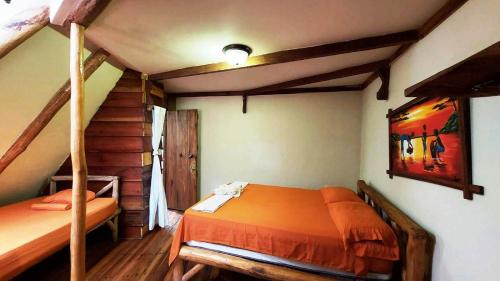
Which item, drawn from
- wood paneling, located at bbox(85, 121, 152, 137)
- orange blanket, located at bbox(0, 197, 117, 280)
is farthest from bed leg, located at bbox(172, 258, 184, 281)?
wood paneling, located at bbox(85, 121, 152, 137)

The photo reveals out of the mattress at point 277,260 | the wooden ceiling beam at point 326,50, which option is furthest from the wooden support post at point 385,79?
the mattress at point 277,260

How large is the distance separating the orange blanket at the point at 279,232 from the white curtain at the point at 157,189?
1.17 metres

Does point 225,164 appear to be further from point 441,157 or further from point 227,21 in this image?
point 441,157

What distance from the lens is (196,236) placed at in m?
1.90

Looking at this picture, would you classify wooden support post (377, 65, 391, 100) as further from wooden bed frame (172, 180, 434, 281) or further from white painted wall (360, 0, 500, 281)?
wooden bed frame (172, 180, 434, 281)

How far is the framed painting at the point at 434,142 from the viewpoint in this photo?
1084mm

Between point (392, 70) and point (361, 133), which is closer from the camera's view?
point (392, 70)

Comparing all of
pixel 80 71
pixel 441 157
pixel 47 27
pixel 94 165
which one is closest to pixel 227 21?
pixel 80 71

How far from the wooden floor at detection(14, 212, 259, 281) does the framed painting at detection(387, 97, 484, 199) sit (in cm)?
181

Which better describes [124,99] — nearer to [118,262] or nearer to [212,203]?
[212,203]

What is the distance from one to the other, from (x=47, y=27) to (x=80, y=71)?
1.38 ft

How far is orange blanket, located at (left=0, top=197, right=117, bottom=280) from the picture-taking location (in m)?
1.48

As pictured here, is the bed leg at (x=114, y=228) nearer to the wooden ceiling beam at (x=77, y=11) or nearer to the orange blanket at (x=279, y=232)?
the orange blanket at (x=279, y=232)

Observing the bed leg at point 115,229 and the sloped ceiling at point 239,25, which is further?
the bed leg at point 115,229
